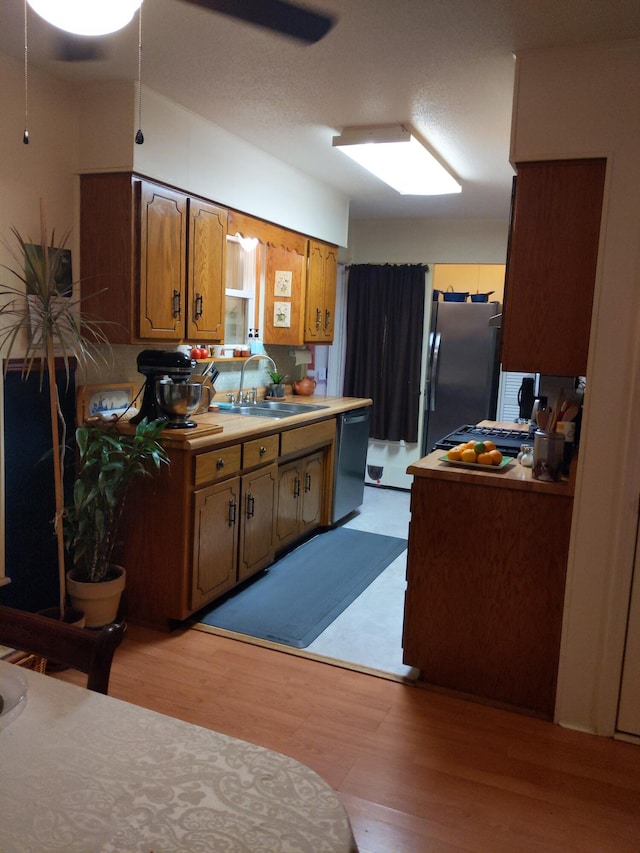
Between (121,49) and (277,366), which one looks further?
(277,366)

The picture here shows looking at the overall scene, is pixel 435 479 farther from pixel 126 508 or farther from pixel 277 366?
pixel 277 366

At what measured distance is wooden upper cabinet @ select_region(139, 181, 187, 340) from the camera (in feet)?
10.5

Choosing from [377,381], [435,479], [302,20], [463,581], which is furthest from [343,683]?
[377,381]

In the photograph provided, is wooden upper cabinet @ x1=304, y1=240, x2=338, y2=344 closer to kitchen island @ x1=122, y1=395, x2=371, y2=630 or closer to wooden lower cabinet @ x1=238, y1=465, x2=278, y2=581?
kitchen island @ x1=122, y1=395, x2=371, y2=630

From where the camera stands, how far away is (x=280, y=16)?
221 cm

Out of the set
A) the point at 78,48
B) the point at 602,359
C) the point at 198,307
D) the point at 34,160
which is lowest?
the point at 602,359

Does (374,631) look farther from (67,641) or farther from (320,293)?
(320,293)

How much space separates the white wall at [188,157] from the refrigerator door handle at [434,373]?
183 centimetres

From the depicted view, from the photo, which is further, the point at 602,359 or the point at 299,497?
the point at 299,497

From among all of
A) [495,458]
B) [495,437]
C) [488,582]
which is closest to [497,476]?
[495,458]

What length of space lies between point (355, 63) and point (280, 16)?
0.53 m

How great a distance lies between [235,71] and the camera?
9.18 feet

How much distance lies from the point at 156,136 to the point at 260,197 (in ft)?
3.35

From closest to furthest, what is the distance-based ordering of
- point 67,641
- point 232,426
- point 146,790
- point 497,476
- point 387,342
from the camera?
1. point 146,790
2. point 67,641
3. point 497,476
4. point 232,426
5. point 387,342
